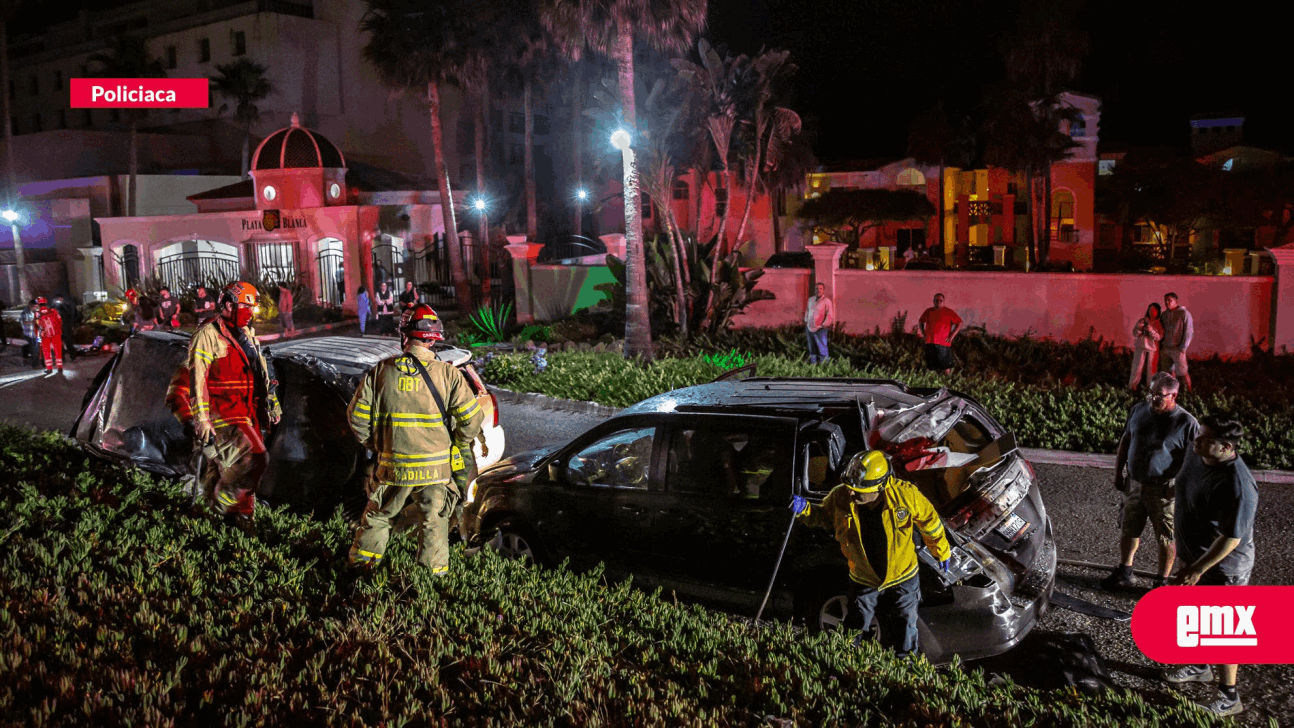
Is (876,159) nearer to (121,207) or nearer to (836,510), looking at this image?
(121,207)

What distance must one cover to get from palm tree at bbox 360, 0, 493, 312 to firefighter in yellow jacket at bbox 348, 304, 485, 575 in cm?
2294

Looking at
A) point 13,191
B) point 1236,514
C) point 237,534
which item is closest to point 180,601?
point 237,534

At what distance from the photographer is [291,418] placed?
6785 millimetres

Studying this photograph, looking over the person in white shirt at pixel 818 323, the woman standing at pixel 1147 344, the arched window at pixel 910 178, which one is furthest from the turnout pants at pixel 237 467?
the arched window at pixel 910 178

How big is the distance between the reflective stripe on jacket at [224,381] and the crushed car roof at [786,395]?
2545 mm

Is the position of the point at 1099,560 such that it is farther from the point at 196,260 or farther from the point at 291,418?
the point at 196,260

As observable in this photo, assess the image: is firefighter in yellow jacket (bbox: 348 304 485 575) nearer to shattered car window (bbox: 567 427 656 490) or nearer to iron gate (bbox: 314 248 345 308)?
shattered car window (bbox: 567 427 656 490)

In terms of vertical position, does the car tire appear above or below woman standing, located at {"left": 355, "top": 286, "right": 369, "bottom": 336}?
below

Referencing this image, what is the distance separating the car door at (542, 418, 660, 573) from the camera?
589cm

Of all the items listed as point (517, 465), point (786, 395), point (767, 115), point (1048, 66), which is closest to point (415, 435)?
point (517, 465)

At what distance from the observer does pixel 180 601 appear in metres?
4.26

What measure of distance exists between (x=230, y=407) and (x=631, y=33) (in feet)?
40.2

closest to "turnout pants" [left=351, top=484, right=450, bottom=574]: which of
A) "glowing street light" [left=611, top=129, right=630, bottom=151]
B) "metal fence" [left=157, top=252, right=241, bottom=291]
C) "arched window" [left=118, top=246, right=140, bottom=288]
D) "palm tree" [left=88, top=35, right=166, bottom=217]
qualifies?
"glowing street light" [left=611, top=129, right=630, bottom=151]

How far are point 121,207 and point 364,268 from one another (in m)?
17.4
